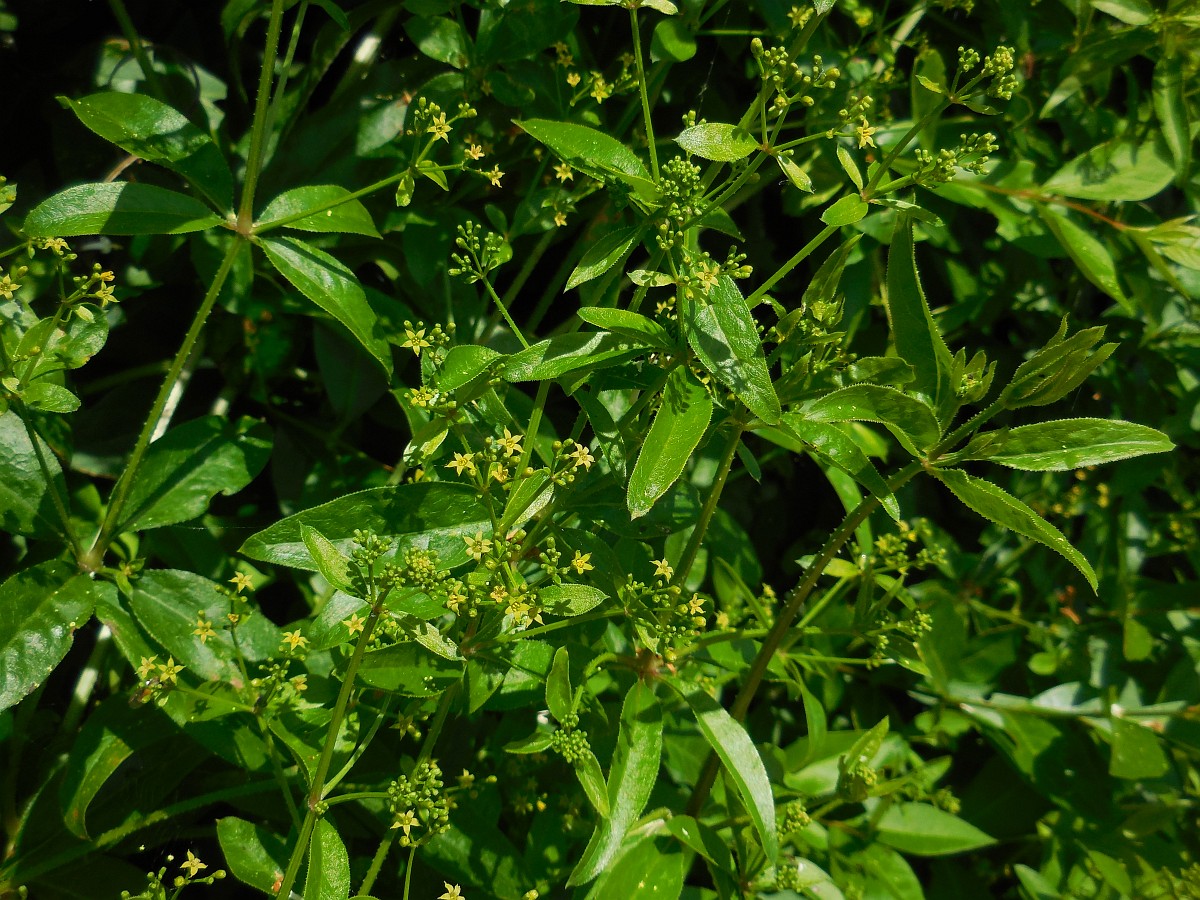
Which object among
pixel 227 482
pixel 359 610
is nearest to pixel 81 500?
pixel 227 482

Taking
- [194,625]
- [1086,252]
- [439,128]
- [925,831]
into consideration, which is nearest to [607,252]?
[439,128]

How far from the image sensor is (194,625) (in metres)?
1.47

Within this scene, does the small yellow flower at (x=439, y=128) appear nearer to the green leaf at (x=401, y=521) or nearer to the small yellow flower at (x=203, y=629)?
the green leaf at (x=401, y=521)

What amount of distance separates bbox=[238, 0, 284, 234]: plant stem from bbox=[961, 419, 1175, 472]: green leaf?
107 cm

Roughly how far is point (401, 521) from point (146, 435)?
0.42 metres

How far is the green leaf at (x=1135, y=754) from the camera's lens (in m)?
2.09

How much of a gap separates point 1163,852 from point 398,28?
241 cm

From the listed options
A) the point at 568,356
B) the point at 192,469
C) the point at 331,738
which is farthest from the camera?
the point at 192,469

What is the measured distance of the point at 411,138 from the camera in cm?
176

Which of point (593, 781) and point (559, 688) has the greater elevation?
point (559, 688)

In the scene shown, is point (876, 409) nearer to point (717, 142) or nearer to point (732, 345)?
point (732, 345)

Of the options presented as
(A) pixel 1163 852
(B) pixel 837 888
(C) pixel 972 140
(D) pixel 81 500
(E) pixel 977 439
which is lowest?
(A) pixel 1163 852

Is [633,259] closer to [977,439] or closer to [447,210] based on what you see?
[447,210]

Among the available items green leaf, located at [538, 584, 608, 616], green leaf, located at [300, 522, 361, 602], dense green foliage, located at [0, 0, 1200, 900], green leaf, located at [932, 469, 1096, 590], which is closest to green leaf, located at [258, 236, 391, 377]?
dense green foliage, located at [0, 0, 1200, 900]
